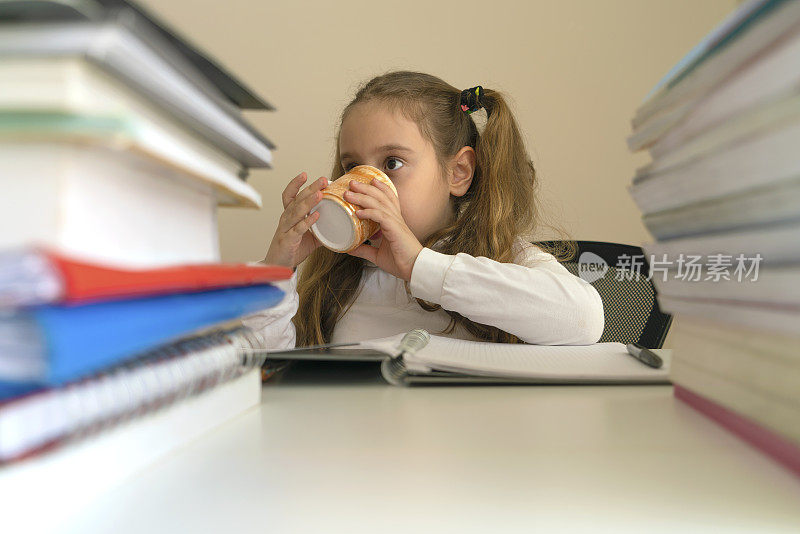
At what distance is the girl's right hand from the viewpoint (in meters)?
1.04

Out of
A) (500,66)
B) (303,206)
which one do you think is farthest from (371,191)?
(500,66)

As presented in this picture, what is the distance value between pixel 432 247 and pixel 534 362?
726 mm

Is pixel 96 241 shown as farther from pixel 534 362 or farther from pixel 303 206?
pixel 303 206

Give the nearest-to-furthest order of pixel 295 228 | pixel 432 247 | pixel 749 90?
1. pixel 749 90
2. pixel 295 228
3. pixel 432 247

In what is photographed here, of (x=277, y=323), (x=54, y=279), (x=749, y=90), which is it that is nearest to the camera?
(x=54, y=279)

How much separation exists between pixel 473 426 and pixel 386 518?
163mm

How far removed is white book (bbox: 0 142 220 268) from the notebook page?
11.9 inches

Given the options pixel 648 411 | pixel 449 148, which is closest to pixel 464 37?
pixel 449 148

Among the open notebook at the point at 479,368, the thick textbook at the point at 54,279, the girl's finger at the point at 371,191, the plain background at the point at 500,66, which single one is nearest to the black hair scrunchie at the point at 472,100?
the girl's finger at the point at 371,191

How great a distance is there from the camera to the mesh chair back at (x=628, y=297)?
1305mm

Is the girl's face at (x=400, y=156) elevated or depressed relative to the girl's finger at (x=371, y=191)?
elevated

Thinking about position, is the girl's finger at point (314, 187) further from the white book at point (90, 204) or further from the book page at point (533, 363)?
the white book at point (90, 204)

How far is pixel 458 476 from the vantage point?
1.06 ft

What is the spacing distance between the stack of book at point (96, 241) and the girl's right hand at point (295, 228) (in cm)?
62
